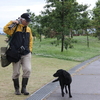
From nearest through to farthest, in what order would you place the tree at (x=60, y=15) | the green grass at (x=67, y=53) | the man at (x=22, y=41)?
1. the man at (x=22, y=41)
2. the green grass at (x=67, y=53)
3. the tree at (x=60, y=15)

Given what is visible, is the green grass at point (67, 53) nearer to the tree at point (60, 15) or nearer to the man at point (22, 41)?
the tree at point (60, 15)

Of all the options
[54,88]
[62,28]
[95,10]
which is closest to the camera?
[54,88]

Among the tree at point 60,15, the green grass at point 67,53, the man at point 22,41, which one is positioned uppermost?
the tree at point 60,15

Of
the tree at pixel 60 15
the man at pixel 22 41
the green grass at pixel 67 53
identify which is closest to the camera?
the man at pixel 22 41

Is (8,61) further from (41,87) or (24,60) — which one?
(41,87)

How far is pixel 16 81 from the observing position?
5.97 metres

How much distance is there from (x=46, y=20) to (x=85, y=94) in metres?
15.3

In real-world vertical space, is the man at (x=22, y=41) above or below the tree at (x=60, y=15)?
below

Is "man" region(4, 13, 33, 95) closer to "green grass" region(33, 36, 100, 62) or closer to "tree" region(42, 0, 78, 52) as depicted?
"green grass" region(33, 36, 100, 62)

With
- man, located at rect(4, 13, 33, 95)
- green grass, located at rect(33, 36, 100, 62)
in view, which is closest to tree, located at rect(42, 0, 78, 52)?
green grass, located at rect(33, 36, 100, 62)

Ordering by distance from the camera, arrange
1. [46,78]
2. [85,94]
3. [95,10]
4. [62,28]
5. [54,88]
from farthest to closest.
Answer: [95,10]
[62,28]
[46,78]
[54,88]
[85,94]

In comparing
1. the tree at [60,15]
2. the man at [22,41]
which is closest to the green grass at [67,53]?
the tree at [60,15]

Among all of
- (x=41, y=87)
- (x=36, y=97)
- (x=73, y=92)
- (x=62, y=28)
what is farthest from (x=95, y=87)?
(x=62, y=28)

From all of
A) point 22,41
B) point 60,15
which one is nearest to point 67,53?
point 60,15
